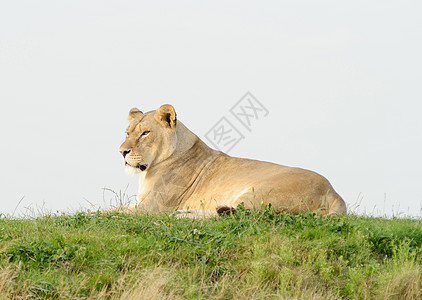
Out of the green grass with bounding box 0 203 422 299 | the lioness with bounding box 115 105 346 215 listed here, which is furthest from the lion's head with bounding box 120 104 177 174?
the green grass with bounding box 0 203 422 299

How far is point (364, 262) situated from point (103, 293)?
10.4 ft

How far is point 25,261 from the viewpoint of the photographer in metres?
6.30

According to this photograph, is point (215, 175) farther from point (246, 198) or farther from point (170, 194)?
point (246, 198)

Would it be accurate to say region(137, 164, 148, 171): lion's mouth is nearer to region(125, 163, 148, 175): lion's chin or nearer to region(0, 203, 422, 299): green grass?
region(125, 163, 148, 175): lion's chin

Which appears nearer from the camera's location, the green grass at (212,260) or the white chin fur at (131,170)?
the green grass at (212,260)

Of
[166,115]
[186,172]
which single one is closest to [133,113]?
[166,115]

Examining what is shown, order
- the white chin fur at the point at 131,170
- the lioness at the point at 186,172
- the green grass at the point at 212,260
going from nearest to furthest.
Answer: the green grass at the point at 212,260 → the lioness at the point at 186,172 → the white chin fur at the point at 131,170

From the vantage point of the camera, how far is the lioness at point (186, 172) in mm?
9133

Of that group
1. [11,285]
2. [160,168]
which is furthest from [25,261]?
[160,168]

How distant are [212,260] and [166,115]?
4166 mm

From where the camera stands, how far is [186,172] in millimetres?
10305

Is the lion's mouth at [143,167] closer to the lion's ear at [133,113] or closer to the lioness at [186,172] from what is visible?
the lioness at [186,172]

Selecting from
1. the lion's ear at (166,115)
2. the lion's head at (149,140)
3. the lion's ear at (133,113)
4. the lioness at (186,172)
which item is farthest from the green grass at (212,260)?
the lion's ear at (133,113)

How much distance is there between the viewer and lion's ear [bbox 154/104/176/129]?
10141mm
